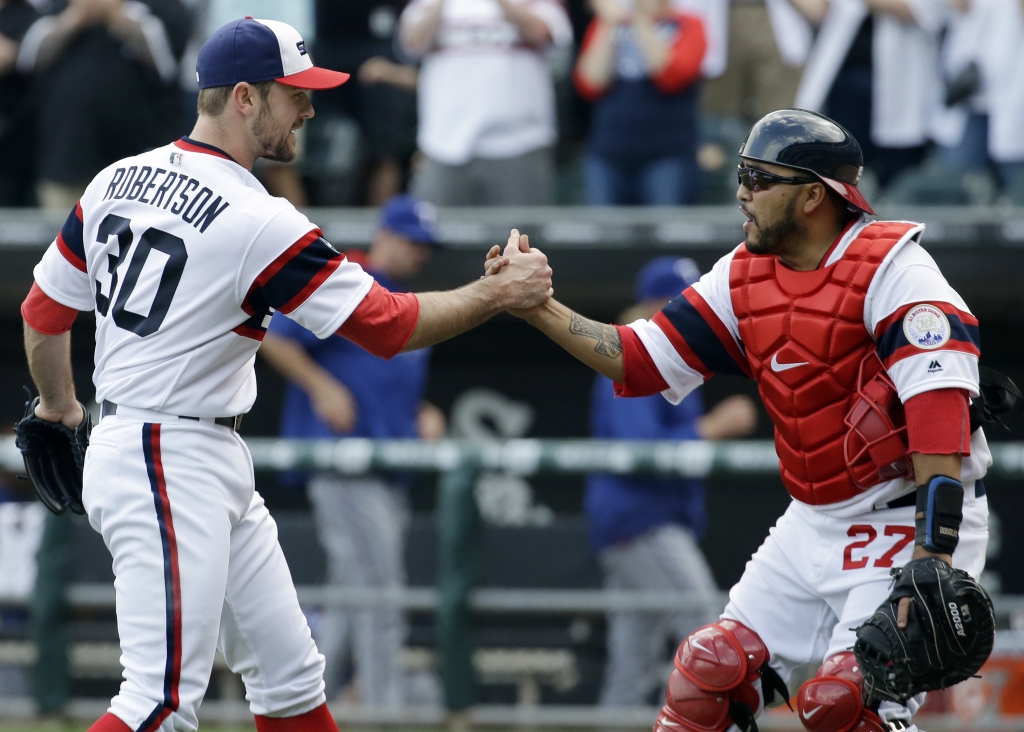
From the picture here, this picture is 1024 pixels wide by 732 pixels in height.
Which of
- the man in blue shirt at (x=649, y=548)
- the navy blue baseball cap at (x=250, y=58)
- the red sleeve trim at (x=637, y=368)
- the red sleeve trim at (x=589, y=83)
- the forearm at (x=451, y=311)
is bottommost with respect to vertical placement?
the man in blue shirt at (x=649, y=548)

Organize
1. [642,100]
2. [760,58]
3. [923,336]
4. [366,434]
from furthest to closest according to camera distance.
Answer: [760,58], [642,100], [366,434], [923,336]

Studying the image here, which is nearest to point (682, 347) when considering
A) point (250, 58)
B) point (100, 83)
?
point (250, 58)

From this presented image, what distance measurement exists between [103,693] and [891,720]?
3.99 meters

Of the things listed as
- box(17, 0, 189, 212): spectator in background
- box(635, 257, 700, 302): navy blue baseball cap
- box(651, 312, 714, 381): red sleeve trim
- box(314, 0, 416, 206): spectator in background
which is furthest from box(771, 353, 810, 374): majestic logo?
box(17, 0, 189, 212): spectator in background

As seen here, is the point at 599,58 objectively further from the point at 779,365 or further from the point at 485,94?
the point at 779,365

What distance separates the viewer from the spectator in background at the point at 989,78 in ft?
22.7

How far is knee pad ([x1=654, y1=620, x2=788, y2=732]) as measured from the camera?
3.79m

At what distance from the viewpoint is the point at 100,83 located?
730cm

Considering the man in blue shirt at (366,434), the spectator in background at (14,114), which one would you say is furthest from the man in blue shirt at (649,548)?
the spectator in background at (14,114)

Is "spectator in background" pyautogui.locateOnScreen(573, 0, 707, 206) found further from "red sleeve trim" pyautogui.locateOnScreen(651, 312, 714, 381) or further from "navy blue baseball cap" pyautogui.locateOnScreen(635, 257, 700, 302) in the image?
"red sleeve trim" pyautogui.locateOnScreen(651, 312, 714, 381)

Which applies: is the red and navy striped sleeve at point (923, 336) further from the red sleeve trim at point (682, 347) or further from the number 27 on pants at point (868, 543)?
→ the red sleeve trim at point (682, 347)

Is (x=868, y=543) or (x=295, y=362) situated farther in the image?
(x=295, y=362)

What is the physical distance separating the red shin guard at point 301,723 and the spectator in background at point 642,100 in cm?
396

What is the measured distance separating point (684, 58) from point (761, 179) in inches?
129
